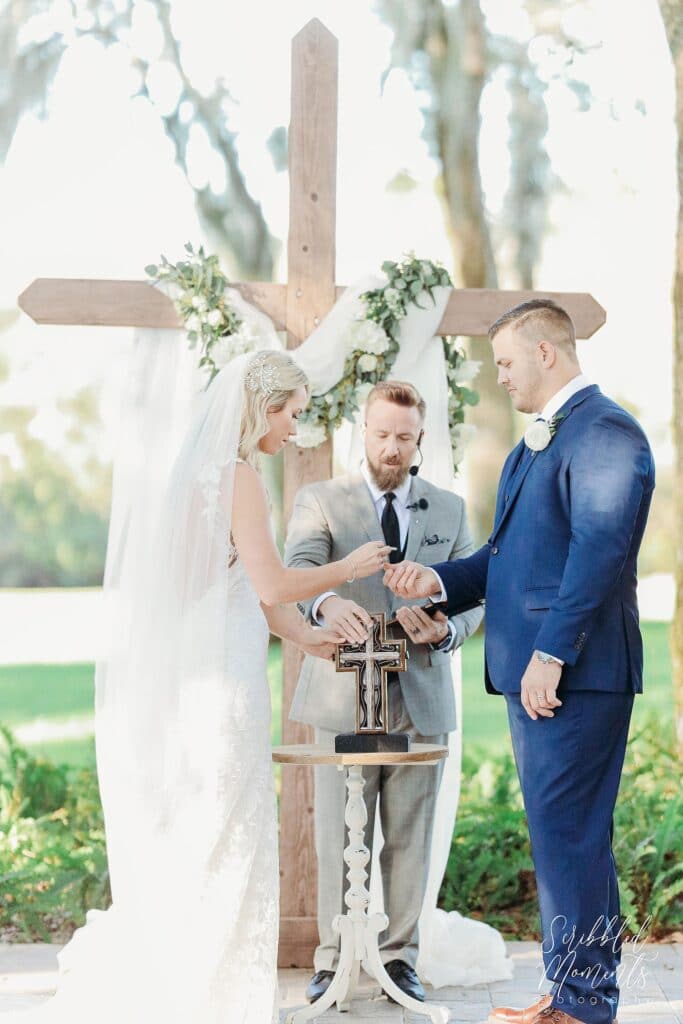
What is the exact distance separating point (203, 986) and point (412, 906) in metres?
1.06

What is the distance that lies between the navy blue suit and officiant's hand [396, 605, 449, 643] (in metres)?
0.53

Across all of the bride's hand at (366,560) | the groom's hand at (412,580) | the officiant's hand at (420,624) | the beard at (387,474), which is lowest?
the officiant's hand at (420,624)

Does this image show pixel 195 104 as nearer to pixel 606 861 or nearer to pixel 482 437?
pixel 482 437

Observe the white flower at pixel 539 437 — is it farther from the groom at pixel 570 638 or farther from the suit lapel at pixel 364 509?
the suit lapel at pixel 364 509

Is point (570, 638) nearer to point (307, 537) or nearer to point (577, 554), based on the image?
point (577, 554)

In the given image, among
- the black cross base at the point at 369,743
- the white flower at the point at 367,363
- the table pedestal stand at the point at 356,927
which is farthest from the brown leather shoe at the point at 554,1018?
the white flower at the point at 367,363

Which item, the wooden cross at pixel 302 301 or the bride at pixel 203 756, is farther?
the wooden cross at pixel 302 301

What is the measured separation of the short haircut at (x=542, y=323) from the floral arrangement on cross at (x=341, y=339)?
105cm

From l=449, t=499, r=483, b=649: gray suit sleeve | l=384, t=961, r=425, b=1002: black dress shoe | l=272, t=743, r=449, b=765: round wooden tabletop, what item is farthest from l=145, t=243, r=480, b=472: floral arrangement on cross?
l=384, t=961, r=425, b=1002: black dress shoe

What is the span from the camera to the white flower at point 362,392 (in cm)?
445

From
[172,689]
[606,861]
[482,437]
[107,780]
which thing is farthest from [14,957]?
[482,437]

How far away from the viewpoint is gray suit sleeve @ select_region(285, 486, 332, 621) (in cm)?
412

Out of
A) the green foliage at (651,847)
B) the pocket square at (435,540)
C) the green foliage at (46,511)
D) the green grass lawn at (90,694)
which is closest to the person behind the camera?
the pocket square at (435,540)

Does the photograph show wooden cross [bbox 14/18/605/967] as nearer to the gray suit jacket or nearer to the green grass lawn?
the gray suit jacket
